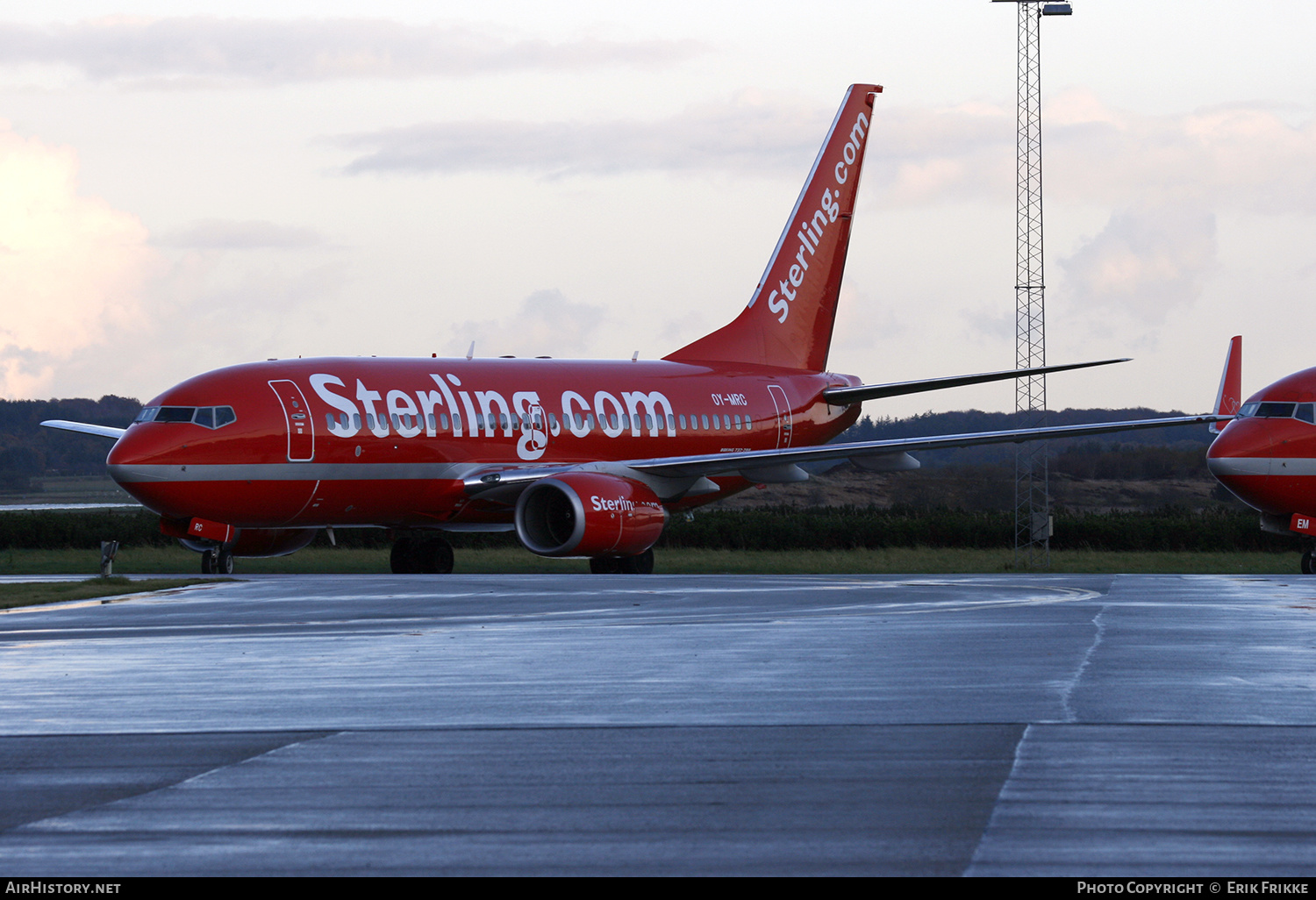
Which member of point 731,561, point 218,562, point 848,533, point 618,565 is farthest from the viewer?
point 848,533

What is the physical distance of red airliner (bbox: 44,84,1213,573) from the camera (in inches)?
1088

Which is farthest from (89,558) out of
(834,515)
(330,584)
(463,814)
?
(463,814)

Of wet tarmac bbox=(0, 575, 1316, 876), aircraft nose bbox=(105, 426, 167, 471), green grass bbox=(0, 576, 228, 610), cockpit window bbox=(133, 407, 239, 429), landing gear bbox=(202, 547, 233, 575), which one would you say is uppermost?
cockpit window bbox=(133, 407, 239, 429)

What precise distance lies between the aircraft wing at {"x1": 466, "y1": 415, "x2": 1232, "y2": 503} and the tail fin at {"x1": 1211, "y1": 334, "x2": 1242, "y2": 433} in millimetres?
8145

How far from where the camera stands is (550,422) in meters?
32.3

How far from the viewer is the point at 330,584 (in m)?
23.8

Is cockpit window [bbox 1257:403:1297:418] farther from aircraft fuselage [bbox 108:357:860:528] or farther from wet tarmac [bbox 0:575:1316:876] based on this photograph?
wet tarmac [bbox 0:575:1316:876]

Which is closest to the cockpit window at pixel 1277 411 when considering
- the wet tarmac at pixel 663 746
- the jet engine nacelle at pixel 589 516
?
the jet engine nacelle at pixel 589 516

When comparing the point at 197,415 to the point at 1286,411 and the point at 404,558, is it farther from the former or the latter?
the point at 1286,411

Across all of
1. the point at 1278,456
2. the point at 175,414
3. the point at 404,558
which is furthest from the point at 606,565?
the point at 1278,456

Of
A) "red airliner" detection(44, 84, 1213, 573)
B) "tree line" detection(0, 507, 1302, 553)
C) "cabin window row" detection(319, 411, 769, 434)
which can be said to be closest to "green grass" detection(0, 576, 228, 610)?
"red airliner" detection(44, 84, 1213, 573)

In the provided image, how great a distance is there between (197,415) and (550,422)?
7.18 m

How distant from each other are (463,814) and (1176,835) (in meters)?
2.72
